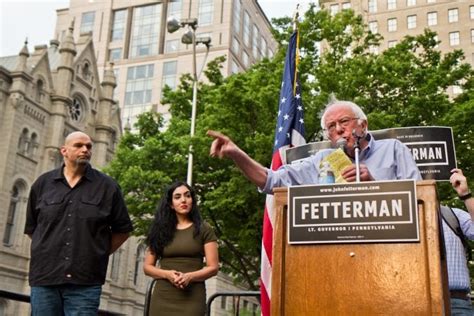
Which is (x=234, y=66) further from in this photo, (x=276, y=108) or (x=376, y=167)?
(x=376, y=167)

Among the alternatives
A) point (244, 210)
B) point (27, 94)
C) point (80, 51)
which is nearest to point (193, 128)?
point (244, 210)

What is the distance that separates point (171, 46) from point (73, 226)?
63.5 metres

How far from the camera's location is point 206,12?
6506cm

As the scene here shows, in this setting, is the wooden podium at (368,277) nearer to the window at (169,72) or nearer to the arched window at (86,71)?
the arched window at (86,71)

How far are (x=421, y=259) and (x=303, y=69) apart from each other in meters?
14.9

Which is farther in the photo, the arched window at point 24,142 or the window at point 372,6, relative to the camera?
the window at point 372,6

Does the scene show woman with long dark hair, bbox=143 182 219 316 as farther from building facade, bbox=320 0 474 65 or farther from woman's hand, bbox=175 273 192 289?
building facade, bbox=320 0 474 65

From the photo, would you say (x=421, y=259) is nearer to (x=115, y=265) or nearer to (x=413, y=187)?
(x=413, y=187)

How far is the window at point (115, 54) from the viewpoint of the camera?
67.6 meters

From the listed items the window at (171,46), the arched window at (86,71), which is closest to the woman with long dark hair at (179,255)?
the arched window at (86,71)

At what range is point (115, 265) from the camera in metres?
44.8

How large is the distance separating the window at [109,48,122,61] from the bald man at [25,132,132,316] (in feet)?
213

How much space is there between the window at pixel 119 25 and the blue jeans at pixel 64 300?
6789 centimetres

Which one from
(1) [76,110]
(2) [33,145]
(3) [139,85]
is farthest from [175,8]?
(2) [33,145]
